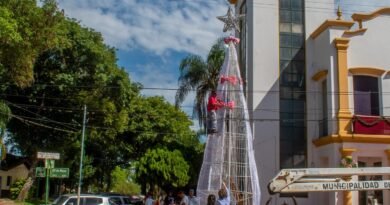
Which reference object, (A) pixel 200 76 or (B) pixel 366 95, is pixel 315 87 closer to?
(B) pixel 366 95

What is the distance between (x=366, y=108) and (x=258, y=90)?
5343mm

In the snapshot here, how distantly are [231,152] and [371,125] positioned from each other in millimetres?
7859

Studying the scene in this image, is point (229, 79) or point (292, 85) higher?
point (292, 85)

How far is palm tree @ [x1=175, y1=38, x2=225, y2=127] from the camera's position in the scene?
34.1 meters

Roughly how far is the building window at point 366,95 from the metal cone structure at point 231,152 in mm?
7133

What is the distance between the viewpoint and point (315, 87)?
28.1 metres

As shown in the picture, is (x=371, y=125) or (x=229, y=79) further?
(x=371, y=125)

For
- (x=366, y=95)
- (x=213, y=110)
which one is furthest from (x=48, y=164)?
(x=366, y=95)

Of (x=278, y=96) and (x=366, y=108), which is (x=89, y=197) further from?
(x=366, y=108)

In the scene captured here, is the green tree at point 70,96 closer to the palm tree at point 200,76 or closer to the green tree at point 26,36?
the palm tree at point 200,76

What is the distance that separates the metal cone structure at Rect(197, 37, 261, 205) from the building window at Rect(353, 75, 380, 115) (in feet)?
23.4

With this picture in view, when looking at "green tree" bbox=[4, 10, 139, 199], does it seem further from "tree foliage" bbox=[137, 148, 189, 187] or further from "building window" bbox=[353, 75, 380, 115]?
"building window" bbox=[353, 75, 380, 115]

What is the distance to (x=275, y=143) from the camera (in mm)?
27891

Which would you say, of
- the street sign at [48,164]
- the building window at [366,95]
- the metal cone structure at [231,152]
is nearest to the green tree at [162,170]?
the building window at [366,95]
